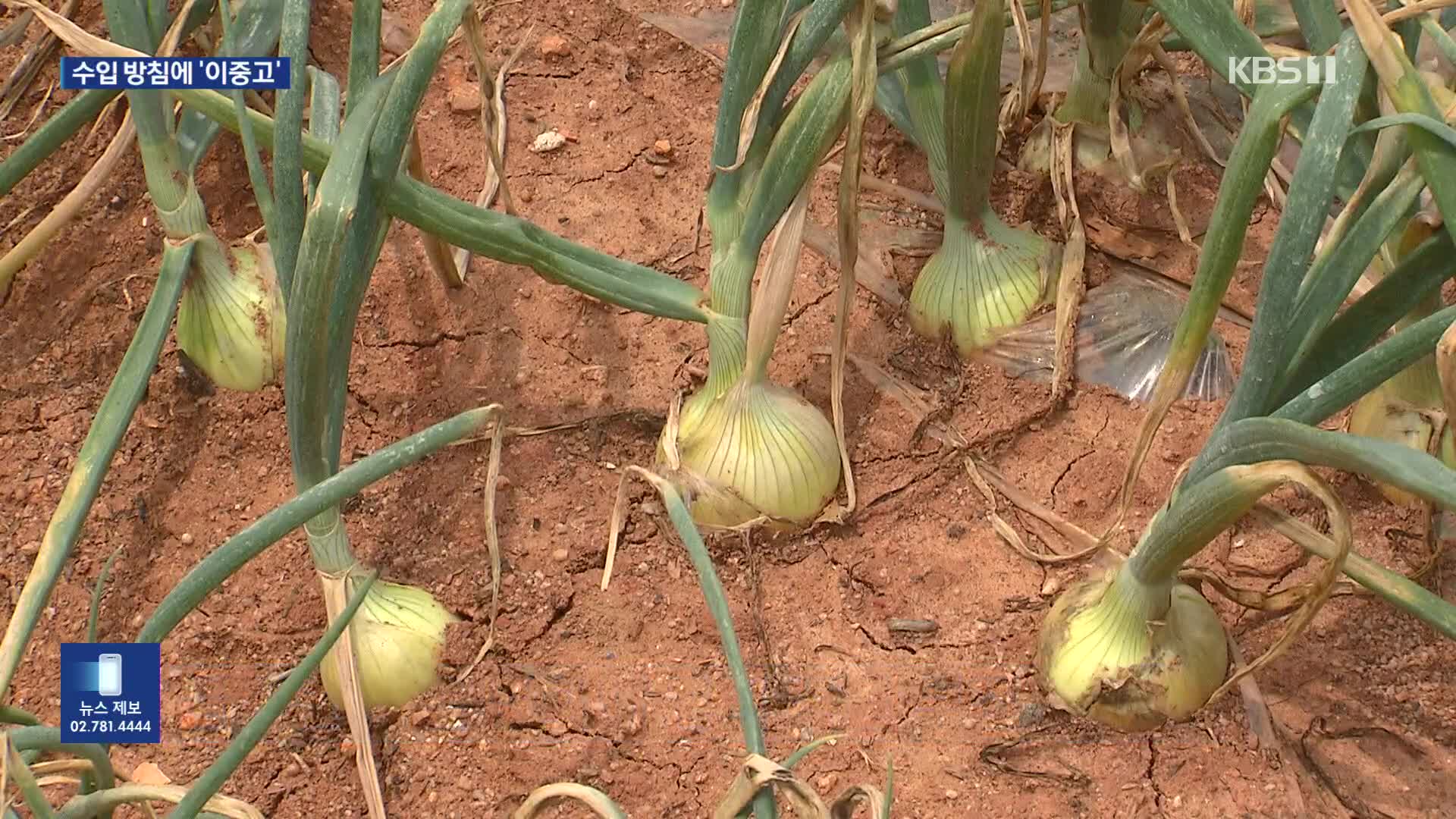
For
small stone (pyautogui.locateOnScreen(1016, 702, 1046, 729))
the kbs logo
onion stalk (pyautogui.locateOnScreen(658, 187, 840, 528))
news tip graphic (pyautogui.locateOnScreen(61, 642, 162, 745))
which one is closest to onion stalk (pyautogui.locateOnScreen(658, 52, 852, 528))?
onion stalk (pyautogui.locateOnScreen(658, 187, 840, 528))

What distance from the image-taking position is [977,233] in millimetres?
1564

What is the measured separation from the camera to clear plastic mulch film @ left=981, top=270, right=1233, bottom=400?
1556mm

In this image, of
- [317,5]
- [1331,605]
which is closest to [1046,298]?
[1331,605]

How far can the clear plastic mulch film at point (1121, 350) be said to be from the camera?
1.56 metres

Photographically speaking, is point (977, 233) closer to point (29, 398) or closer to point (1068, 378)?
point (1068, 378)

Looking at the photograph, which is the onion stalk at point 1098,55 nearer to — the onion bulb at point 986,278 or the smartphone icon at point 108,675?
the onion bulb at point 986,278

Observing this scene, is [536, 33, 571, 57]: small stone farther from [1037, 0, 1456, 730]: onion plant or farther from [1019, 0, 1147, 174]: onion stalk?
[1037, 0, 1456, 730]: onion plant

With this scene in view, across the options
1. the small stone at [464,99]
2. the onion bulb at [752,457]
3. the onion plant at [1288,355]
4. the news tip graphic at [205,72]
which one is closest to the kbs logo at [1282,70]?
the onion plant at [1288,355]

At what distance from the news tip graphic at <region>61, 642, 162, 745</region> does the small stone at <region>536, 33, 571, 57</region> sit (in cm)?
111

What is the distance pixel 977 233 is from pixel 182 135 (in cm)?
91

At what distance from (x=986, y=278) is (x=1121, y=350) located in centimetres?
19

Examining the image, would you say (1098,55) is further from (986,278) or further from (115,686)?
(115,686)

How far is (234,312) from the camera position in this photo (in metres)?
1.44

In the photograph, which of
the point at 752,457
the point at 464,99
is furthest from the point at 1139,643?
the point at 464,99
